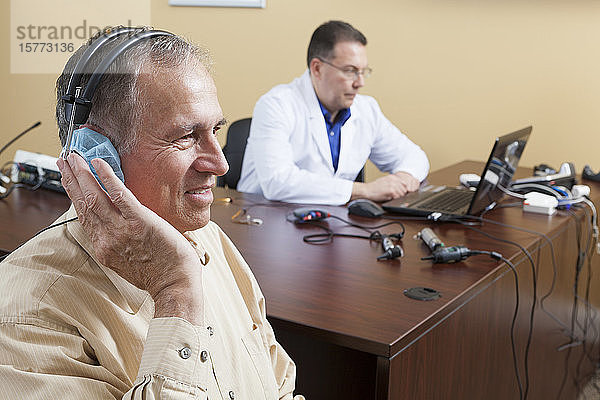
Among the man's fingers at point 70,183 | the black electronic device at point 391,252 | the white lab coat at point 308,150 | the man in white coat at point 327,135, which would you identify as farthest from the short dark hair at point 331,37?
the man's fingers at point 70,183

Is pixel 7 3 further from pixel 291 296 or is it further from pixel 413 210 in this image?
pixel 413 210

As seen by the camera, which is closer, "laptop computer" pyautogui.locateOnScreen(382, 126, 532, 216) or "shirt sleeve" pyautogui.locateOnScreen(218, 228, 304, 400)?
"shirt sleeve" pyautogui.locateOnScreen(218, 228, 304, 400)

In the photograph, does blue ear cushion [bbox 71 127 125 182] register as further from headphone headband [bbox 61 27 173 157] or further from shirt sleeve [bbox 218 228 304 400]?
shirt sleeve [bbox 218 228 304 400]

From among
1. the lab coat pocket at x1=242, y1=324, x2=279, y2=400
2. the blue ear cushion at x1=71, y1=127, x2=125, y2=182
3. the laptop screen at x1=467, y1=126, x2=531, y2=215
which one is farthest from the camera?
the laptop screen at x1=467, y1=126, x2=531, y2=215

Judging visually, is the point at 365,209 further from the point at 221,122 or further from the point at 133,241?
the point at 133,241

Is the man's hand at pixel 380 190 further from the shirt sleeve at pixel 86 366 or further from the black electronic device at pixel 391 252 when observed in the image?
the shirt sleeve at pixel 86 366

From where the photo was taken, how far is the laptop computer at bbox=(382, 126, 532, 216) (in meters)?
2.03

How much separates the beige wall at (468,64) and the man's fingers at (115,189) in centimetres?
262

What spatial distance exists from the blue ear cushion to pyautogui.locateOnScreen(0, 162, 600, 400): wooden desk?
0.55 meters

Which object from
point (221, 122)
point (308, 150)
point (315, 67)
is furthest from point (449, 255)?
point (315, 67)

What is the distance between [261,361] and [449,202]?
4.19 ft

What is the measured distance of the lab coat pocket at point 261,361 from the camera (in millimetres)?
1108

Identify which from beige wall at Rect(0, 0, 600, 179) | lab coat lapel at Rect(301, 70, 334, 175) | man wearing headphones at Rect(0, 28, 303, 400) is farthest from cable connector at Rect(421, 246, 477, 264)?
beige wall at Rect(0, 0, 600, 179)

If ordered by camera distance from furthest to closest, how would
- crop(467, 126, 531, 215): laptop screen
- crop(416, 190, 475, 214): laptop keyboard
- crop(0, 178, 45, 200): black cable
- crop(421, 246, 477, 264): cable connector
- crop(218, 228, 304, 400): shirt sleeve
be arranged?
crop(0, 178, 45, 200): black cable
crop(416, 190, 475, 214): laptop keyboard
crop(467, 126, 531, 215): laptop screen
crop(421, 246, 477, 264): cable connector
crop(218, 228, 304, 400): shirt sleeve
